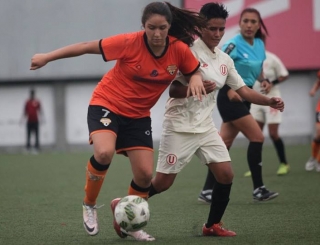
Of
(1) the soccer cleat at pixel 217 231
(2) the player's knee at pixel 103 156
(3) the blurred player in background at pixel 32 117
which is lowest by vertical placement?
(3) the blurred player in background at pixel 32 117

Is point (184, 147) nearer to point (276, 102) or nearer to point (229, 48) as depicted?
point (276, 102)

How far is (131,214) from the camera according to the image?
6086 mm

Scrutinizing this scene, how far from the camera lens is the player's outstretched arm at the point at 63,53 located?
6.07 meters

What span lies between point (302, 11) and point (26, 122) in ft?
28.8

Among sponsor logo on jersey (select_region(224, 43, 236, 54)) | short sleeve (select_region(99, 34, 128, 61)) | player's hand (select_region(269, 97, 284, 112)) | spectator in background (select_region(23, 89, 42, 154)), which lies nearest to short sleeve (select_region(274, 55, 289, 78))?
sponsor logo on jersey (select_region(224, 43, 236, 54))

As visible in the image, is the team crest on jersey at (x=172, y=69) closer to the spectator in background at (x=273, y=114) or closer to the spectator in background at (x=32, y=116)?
the spectator in background at (x=273, y=114)

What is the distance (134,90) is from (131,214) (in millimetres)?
979

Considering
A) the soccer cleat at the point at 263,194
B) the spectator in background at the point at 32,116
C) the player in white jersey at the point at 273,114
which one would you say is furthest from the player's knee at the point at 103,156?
the spectator in background at the point at 32,116

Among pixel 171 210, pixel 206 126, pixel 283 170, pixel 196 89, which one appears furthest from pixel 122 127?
pixel 283 170

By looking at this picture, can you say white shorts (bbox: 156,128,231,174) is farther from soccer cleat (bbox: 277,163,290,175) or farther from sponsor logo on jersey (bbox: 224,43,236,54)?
soccer cleat (bbox: 277,163,290,175)

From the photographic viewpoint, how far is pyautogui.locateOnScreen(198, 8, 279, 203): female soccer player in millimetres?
8875

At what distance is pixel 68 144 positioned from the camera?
25609 millimetres

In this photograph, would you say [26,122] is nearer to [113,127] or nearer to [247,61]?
[247,61]

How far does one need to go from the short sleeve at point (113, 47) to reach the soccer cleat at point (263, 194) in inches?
134
